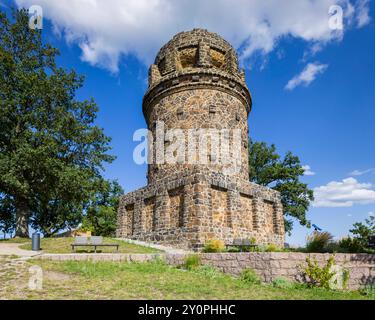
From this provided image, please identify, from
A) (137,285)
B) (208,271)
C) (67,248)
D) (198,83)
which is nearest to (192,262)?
(208,271)

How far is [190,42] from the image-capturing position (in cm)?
2069

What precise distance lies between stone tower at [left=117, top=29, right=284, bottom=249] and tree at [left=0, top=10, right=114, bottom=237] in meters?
3.76

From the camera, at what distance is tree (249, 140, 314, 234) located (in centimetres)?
2780

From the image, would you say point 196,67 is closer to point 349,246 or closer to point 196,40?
point 196,40

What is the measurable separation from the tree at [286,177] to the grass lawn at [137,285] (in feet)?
64.7

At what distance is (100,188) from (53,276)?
533 inches

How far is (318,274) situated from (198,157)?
10195mm

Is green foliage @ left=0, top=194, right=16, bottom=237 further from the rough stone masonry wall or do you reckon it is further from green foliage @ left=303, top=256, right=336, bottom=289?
green foliage @ left=303, top=256, right=336, bottom=289

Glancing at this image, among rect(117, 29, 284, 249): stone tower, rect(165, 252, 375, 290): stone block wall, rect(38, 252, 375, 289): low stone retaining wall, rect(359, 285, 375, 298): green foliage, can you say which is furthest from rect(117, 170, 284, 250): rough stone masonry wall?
rect(359, 285, 375, 298): green foliage

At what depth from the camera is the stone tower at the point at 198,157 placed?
Result: 51.5ft

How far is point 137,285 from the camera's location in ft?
24.8
